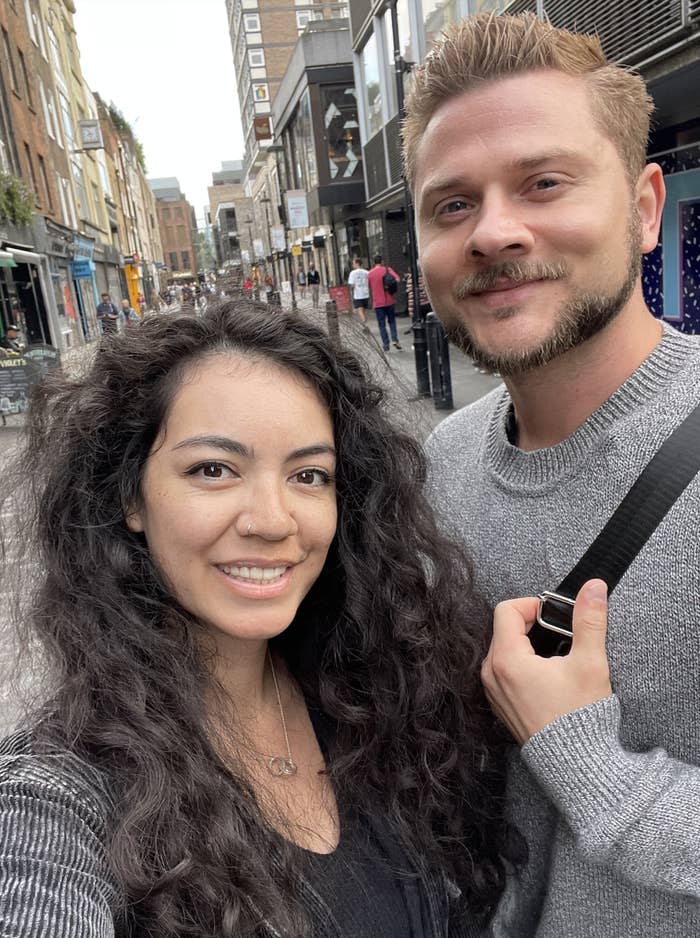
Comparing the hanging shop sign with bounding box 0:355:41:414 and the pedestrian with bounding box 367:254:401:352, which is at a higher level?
the pedestrian with bounding box 367:254:401:352

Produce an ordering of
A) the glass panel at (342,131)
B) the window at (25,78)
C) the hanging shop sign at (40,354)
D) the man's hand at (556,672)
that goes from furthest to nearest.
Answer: the glass panel at (342,131), the window at (25,78), the hanging shop sign at (40,354), the man's hand at (556,672)

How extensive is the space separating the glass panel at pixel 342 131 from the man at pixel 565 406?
85.1ft

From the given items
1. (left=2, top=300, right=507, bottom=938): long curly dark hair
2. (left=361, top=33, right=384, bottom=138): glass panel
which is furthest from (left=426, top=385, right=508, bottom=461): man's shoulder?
(left=361, top=33, right=384, bottom=138): glass panel

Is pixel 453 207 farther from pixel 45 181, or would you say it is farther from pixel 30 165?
pixel 45 181

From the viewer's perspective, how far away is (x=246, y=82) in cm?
8050

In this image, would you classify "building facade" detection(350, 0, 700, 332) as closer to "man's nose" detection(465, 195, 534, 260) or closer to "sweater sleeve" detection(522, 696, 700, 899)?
"man's nose" detection(465, 195, 534, 260)

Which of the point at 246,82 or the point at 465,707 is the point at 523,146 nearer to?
the point at 465,707

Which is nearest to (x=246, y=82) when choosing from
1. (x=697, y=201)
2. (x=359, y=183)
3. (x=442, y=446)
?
(x=359, y=183)

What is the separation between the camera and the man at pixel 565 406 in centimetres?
131

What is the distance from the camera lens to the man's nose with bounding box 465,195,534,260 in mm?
1553

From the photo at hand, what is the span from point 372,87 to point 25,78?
12.6 metres

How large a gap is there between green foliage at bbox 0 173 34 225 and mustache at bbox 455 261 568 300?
1793cm

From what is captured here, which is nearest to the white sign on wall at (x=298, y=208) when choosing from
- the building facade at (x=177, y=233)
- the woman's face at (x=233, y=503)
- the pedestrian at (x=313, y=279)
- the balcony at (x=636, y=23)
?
the pedestrian at (x=313, y=279)

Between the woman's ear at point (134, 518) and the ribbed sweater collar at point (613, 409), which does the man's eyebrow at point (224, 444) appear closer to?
the woman's ear at point (134, 518)
